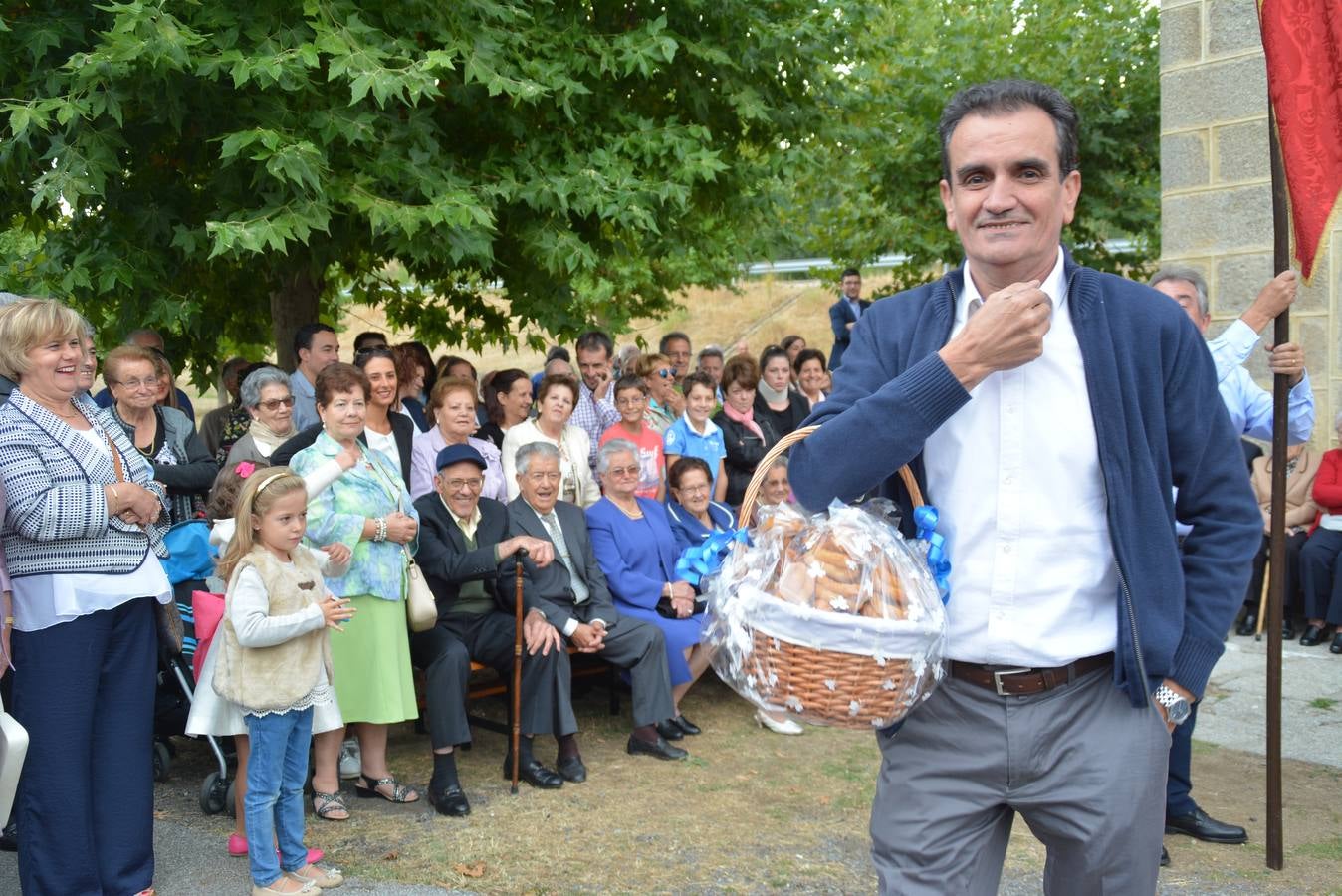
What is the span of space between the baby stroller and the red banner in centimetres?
458

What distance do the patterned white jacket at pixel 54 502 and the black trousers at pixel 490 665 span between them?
6.02 feet

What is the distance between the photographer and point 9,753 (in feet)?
11.5

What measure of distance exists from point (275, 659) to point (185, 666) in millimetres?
1214

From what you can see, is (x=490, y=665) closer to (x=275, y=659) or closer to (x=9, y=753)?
(x=275, y=659)

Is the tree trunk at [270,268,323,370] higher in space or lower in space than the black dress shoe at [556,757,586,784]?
higher

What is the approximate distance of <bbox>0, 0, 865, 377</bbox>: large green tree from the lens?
6168 mm

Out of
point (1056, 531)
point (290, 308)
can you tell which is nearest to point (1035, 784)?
point (1056, 531)

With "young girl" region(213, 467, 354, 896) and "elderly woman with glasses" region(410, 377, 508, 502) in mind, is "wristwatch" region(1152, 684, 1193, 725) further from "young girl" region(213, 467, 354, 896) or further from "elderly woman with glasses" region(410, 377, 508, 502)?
"elderly woman with glasses" region(410, 377, 508, 502)

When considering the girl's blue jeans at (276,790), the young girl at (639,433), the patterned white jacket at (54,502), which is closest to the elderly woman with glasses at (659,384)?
the young girl at (639,433)

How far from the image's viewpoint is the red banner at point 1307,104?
4410 millimetres

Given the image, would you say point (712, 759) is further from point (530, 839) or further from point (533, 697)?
point (530, 839)

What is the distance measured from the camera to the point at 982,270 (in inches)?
95.7

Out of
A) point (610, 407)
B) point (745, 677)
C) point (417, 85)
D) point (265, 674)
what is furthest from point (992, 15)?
point (745, 677)

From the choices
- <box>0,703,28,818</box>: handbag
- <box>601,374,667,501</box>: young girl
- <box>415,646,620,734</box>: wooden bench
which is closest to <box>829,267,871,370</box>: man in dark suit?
<box>601,374,667,501</box>: young girl
